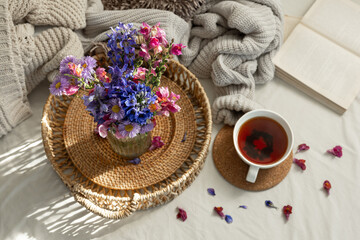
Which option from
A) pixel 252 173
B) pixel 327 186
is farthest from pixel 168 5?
pixel 327 186

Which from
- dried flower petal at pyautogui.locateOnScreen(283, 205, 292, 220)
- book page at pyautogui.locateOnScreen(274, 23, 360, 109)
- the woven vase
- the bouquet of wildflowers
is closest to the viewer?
the bouquet of wildflowers

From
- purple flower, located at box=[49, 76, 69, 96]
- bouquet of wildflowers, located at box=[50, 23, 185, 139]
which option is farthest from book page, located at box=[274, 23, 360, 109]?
purple flower, located at box=[49, 76, 69, 96]

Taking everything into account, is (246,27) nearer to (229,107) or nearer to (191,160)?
(229,107)

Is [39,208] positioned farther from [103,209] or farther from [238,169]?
[238,169]

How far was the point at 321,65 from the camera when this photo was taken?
870 mm

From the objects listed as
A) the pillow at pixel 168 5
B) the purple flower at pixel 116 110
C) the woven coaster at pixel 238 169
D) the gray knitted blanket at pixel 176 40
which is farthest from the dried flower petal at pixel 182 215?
the pillow at pixel 168 5

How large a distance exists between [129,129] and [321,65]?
1.88 feet

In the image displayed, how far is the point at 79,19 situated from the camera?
2.60 feet

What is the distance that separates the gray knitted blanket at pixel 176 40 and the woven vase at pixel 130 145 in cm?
20

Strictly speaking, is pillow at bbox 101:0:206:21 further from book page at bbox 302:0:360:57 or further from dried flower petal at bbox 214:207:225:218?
dried flower petal at bbox 214:207:225:218

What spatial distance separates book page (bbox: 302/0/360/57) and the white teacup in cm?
29

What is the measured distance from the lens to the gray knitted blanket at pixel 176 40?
735 mm

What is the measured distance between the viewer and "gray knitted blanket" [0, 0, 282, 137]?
73cm

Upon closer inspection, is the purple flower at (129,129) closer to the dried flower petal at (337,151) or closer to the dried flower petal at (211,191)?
the dried flower petal at (211,191)
